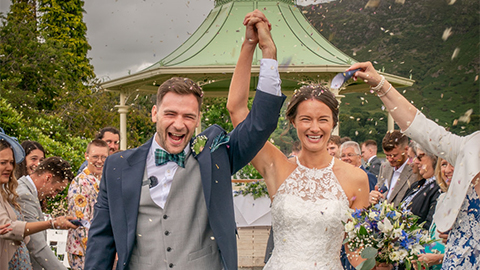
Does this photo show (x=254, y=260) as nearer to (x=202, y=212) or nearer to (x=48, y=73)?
(x=202, y=212)

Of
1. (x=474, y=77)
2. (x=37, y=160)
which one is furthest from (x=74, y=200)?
(x=474, y=77)

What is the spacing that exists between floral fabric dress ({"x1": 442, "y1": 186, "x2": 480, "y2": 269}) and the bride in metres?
0.59

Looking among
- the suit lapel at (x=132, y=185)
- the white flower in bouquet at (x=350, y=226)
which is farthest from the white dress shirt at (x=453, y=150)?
the suit lapel at (x=132, y=185)

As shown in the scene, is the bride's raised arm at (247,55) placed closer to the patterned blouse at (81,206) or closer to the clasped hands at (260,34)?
the clasped hands at (260,34)

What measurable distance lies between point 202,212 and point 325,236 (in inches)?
43.8

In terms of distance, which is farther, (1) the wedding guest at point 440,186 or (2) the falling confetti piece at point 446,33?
(2) the falling confetti piece at point 446,33

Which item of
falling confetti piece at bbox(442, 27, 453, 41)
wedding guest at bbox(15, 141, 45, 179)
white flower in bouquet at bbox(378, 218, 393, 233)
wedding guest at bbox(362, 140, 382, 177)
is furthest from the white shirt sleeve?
falling confetti piece at bbox(442, 27, 453, 41)

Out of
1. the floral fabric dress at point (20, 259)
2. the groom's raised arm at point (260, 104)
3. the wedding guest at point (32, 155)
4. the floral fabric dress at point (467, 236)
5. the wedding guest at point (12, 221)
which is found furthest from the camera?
the wedding guest at point (32, 155)

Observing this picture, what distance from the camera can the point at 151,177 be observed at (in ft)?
7.88

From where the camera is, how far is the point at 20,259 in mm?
3918

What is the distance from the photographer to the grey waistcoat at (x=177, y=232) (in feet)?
7.48

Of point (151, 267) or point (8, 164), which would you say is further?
point (8, 164)

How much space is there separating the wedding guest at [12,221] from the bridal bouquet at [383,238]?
88.4 inches

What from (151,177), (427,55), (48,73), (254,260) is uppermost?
(427,55)
